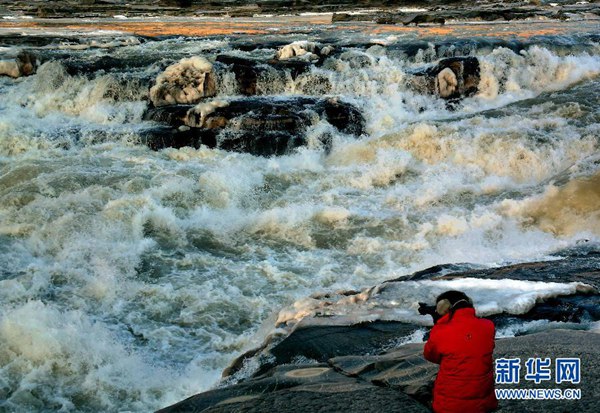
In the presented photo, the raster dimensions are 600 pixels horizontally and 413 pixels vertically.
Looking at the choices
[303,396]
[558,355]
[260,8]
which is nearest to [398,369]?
[303,396]

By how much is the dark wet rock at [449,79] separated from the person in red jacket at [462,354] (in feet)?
44.3

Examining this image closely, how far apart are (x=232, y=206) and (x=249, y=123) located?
3.61 m

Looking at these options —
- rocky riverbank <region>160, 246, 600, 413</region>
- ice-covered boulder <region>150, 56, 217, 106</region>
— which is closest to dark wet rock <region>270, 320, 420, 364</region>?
rocky riverbank <region>160, 246, 600, 413</region>

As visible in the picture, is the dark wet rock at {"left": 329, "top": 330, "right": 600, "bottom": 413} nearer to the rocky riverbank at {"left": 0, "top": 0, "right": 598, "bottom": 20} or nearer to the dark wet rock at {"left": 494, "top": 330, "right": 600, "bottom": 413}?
the dark wet rock at {"left": 494, "top": 330, "right": 600, "bottom": 413}

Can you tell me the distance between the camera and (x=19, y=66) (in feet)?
56.7

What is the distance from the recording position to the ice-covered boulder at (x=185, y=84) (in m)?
15.5

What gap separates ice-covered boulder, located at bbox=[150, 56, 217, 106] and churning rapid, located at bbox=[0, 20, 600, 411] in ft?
1.23

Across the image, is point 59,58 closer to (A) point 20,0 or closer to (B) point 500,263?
(B) point 500,263

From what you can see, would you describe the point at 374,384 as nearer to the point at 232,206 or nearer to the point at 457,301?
the point at 457,301

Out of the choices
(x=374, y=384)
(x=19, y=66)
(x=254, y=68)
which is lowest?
(x=374, y=384)

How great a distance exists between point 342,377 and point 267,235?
19.2 ft

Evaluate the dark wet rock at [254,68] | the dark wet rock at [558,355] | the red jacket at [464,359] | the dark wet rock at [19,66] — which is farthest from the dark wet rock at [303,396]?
the dark wet rock at [19,66]

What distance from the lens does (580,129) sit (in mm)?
13305

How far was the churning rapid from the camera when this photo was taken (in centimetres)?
712
